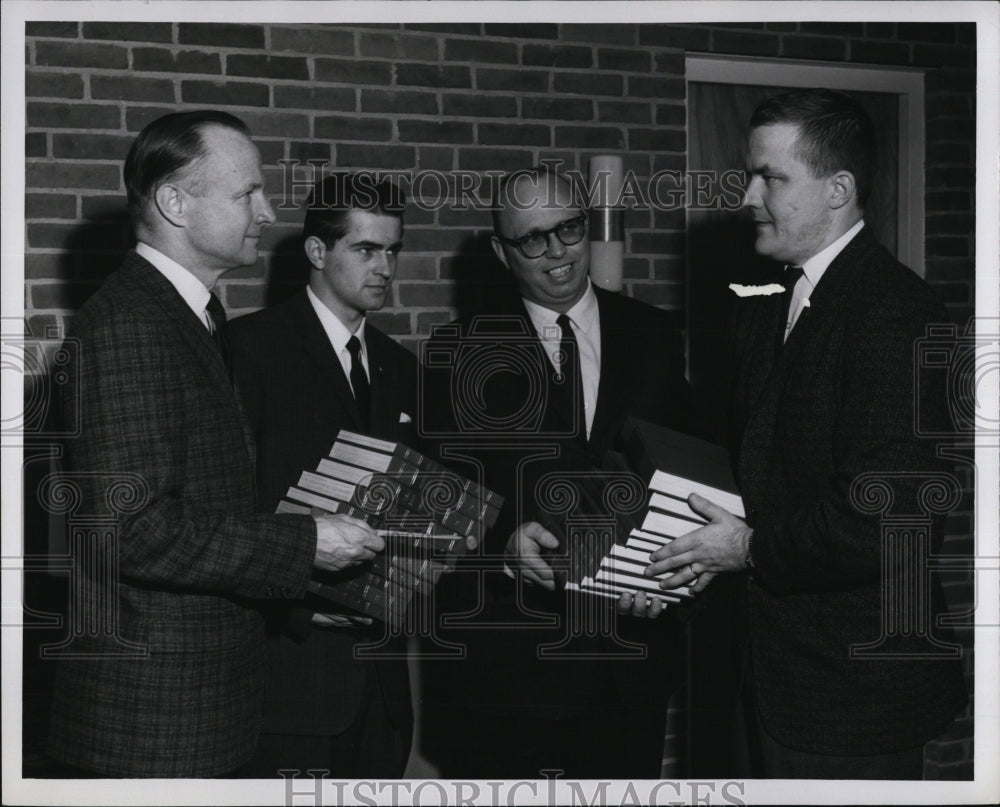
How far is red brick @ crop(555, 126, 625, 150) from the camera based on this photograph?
340 cm

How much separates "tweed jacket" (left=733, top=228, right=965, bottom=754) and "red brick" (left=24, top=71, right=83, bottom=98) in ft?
6.60

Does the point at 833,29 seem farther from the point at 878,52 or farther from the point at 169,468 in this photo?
the point at 169,468

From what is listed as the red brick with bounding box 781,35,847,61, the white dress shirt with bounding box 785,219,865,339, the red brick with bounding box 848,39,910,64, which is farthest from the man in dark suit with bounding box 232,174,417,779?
the red brick with bounding box 848,39,910,64

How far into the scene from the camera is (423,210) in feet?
10.9

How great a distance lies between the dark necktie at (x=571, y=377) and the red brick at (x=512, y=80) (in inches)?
34.0

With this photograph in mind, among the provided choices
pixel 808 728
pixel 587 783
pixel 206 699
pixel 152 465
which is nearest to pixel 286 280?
pixel 152 465

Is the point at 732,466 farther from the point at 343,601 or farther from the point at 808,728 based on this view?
the point at 343,601

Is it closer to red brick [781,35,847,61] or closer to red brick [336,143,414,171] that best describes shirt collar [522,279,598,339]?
red brick [336,143,414,171]

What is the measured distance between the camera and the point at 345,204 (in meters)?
2.96

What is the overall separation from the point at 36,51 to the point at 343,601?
1.75m

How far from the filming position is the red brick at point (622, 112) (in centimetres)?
344

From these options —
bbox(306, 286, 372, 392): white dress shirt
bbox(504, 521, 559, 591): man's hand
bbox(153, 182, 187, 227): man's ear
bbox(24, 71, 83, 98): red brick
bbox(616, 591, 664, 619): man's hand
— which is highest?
bbox(24, 71, 83, 98): red brick

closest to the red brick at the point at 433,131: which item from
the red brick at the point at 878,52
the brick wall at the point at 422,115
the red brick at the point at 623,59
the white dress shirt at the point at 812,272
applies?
the brick wall at the point at 422,115

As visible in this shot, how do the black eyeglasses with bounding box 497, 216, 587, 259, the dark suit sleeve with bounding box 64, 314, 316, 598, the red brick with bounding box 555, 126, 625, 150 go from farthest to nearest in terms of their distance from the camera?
the red brick with bounding box 555, 126, 625, 150
the black eyeglasses with bounding box 497, 216, 587, 259
the dark suit sleeve with bounding box 64, 314, 316, 598
